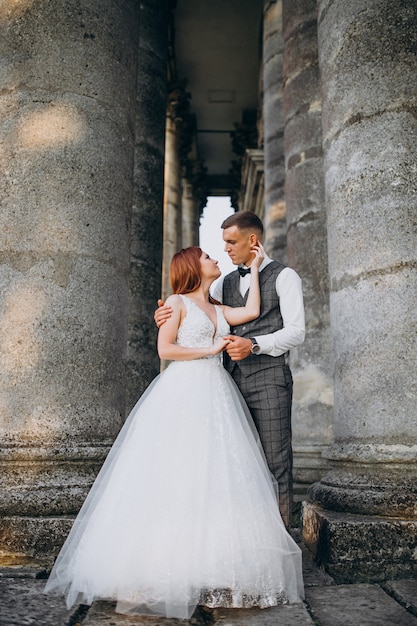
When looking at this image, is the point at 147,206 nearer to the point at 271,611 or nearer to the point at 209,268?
the point at 209,268

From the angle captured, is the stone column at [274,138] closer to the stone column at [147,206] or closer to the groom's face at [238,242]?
the stone column at [147,206]

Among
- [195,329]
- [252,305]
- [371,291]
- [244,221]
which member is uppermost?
[244,221]

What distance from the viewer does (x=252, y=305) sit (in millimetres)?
3414

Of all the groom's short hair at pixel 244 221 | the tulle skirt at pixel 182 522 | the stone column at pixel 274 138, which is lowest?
the tulle skirt at pixel 182 522

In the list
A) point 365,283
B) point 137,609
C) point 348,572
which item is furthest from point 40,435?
point 365,283

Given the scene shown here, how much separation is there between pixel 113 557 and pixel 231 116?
17952 mm

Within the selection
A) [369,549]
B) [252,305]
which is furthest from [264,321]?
[369,549]

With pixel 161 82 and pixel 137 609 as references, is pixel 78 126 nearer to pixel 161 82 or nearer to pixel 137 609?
pixel 137 609

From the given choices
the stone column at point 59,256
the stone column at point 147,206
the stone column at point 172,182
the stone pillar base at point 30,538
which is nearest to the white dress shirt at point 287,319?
the stone column at point 59,256

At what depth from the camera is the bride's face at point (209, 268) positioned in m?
3.49

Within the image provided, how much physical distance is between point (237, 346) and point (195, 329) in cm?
31

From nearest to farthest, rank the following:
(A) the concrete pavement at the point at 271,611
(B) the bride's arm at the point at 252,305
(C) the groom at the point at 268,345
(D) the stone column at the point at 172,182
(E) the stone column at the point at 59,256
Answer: (A) the concrete pavement at the point at 271,611 → (C) the groom at the point at 268,345 → (B) the bride's arm at the point at 252,305 → (E) the stone column at the point at 59,256 → (D) the stone column at the point at 172,182

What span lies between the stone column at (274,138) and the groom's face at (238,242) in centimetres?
637

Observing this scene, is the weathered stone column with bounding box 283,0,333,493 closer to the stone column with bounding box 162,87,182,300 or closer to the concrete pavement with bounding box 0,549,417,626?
the concrete pavement with bounding box 0,549,417,626
